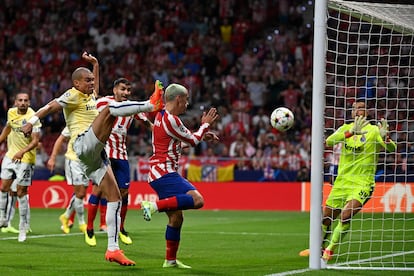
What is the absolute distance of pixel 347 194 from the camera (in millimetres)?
11844

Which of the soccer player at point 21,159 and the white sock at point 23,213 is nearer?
the white sock at point 23,213

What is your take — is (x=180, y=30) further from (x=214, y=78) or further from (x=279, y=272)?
(x=279, y=272)

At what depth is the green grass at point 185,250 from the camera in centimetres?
987

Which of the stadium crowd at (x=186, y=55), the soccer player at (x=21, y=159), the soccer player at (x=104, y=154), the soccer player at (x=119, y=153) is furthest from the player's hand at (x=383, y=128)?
the stadium crowd at (x=186, y=55)

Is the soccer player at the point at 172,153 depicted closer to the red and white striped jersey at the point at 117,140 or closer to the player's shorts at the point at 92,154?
the player's shorts at the point at 92,154

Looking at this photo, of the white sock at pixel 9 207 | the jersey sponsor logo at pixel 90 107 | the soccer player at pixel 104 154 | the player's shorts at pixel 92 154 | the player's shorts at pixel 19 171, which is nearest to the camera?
the soccer player at pixel 104 154

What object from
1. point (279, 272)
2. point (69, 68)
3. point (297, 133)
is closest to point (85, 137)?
point (279, 272)

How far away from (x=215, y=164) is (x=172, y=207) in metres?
15.0

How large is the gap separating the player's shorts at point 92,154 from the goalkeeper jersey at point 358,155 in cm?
323

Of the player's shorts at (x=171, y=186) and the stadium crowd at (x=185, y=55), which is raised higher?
the stadium crowd at (x=185, y=55)

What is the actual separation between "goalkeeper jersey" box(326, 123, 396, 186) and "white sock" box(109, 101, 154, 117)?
3357 millimetres

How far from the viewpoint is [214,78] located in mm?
30906

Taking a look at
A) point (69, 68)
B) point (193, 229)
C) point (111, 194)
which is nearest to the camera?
point (111, 194)

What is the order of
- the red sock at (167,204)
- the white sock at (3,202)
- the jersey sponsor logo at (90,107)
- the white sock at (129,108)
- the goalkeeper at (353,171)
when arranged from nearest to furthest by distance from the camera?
1. the white sock at (129,108)
2. the red sock at (167,204)
3. the goalkeeper at (353,171)
4. the jersey sponsor logo at (90,107)
5. the white sock at (3,202)
